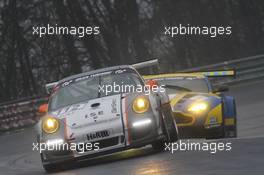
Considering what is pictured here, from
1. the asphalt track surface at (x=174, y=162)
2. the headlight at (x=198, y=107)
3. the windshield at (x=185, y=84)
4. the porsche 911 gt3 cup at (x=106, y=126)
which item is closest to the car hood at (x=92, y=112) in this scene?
the porsche 911 gt3 cup at (x=106, y=126)

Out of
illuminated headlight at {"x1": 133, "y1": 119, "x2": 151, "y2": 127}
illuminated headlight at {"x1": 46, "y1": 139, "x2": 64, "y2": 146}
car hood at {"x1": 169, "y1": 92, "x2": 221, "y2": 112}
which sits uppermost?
car hood at {"x1": 169, "y1": 92, "x2": 221, "y2": 112}

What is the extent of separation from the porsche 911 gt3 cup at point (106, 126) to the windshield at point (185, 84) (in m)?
3.06

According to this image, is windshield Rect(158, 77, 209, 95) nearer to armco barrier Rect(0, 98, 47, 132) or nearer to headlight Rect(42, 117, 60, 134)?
headlight Rect(42, 117, 60, 134)

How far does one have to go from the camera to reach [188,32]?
26.3 m

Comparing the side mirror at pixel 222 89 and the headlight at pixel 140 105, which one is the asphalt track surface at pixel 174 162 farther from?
the side mirror at pixel 222 89

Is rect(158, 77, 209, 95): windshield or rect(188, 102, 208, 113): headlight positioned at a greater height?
rect(158, 77, 209, 95): windshield

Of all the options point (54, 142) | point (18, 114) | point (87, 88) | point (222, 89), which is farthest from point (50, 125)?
point (18, 114)

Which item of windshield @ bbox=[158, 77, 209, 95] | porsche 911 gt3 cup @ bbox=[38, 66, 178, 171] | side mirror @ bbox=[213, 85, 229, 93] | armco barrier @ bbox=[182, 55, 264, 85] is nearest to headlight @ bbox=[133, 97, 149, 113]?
porsche 911 gt3 cup @ bbox=[38, 66, 178, 171]

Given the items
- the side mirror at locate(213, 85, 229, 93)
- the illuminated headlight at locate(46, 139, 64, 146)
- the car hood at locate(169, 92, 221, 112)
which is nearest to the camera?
the illuminated headlight at locate(46, 139, 64, 146)

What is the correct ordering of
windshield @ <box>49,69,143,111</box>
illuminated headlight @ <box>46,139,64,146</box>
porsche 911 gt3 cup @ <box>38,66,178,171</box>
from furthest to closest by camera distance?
1. windshield @ <box>49,69,143,111</box>
2. illuminated headlight @ <box>46,139,64,146</box>
3. porsche 911 gt3 cup @ <box>38,66,178,171</box>

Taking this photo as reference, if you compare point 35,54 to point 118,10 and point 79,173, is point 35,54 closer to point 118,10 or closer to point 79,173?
point 118,10

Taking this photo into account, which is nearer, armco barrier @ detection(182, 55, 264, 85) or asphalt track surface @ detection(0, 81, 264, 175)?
asphalt track surface @ detection(0, 81, 264, 175)

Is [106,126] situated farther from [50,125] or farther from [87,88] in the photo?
[87,88]

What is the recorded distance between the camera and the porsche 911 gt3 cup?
9969 millimetres
